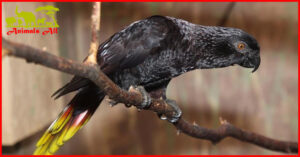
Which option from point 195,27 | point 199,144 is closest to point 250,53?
point 195,27

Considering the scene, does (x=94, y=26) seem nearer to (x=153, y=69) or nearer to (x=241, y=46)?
(x=153, y=69)

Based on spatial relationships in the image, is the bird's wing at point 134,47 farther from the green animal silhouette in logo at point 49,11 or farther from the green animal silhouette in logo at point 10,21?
the green animal silhouette in logo at point 49,11

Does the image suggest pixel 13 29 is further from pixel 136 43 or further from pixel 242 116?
pixel 242 116

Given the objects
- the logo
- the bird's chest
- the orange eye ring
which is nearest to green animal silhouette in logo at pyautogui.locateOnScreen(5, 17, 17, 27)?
the logo

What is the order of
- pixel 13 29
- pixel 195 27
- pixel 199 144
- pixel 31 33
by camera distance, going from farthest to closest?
pixel 199 144, pixel 31 33, pixel 13 29, pixel 195 27

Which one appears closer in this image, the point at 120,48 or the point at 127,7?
the point at 120,48

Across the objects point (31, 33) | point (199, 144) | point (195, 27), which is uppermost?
point (195, 27)

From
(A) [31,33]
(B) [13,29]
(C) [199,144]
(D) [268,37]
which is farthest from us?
(C) [199,144]
